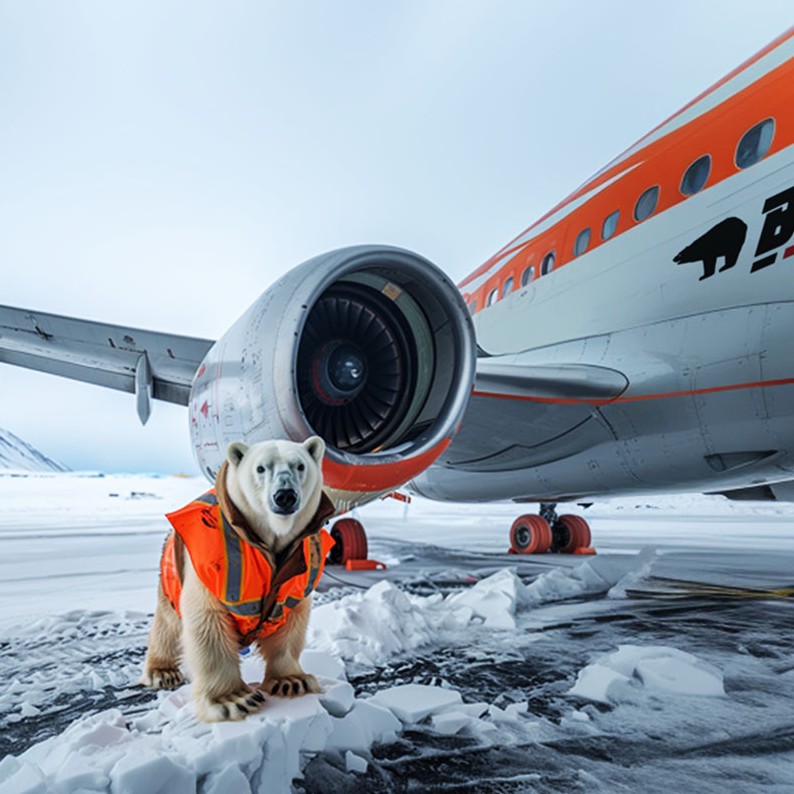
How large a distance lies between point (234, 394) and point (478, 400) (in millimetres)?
1659

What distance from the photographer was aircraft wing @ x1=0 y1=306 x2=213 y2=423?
12.3 feet

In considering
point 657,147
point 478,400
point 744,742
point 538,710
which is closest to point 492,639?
point 538,710

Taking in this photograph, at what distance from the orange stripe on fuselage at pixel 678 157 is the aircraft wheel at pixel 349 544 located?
3135mm

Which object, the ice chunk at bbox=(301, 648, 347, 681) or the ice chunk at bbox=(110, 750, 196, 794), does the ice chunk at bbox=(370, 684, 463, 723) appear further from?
the ice chunk at bbox=(110, 750, 196, 794)

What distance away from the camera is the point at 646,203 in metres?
3.98

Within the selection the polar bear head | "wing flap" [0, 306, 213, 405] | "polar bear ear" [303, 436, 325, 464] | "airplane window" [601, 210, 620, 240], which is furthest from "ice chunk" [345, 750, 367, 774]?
"airplane window" [601, 210, 620, 240]

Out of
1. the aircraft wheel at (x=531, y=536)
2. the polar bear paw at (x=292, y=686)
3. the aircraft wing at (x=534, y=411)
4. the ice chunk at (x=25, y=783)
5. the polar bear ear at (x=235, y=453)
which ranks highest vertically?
the aircraft wing at (x=534, y=411)

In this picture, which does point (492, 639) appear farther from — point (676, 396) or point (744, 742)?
point (676, 396)

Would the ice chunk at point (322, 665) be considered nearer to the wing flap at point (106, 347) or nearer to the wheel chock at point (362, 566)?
the wing flap at point (106, 347)

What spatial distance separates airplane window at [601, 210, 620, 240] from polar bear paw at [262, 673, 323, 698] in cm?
371

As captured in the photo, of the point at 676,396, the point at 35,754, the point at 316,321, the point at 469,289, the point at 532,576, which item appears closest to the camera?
the point at 35,754

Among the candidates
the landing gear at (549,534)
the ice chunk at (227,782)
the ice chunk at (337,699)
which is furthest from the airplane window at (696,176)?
the landing gear at (549,534)

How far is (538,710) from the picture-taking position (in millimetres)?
1741

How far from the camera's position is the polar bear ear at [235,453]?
1521 mm
